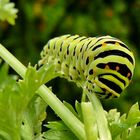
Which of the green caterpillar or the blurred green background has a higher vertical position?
the blurred green background

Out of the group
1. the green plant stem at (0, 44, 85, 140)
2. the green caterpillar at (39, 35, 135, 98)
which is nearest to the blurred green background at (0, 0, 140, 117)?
the green caterpillar at (39, 35, 135, 98)

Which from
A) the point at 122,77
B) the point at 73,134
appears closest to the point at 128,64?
the point at 122,77

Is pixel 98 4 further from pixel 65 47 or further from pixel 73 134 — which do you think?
pixel 73 134

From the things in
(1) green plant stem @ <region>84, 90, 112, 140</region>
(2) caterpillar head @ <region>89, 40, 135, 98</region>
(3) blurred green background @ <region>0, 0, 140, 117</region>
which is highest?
(3) blurred green background @ <region>0, 0, 140, 117</region>

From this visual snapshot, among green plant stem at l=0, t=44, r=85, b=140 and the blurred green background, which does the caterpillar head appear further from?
the blurred green background

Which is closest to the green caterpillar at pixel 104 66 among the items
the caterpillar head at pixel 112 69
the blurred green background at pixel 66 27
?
the caterpillar head at pixel 112 69

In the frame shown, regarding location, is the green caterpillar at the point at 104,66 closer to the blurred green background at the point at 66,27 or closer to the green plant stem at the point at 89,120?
the green plant stem at the point at 89,120

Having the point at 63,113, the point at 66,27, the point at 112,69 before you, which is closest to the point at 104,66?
the point at 112,69
